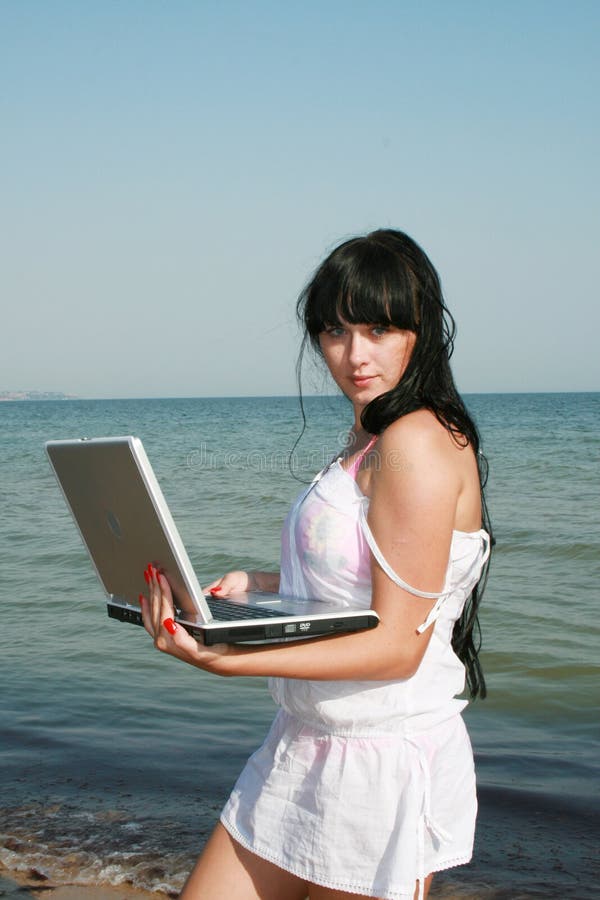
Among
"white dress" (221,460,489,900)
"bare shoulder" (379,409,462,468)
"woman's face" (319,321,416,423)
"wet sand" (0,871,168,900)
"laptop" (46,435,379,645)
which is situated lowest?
"wet sand" (0,871,168,900)

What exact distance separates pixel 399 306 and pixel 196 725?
13.4 ft

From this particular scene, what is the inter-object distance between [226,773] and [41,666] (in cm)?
248

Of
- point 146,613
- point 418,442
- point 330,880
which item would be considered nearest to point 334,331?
point 418,442

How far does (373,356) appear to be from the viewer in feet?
7.01

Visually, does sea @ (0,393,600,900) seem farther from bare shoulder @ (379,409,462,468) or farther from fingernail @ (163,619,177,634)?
fingernail @ (163,619,177,634)

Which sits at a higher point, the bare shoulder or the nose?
the nose

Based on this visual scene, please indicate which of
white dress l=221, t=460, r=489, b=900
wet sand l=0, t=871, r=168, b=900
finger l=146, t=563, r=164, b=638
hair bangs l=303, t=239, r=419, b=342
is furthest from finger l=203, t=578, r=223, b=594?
wet sand l=0, t=871, r=168, b=900

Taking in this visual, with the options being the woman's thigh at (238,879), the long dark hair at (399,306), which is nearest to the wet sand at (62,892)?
the woman's thigh at (238,879)

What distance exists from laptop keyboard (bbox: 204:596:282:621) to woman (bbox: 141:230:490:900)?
6 centimetres

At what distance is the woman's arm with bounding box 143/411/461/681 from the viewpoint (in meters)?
1.84

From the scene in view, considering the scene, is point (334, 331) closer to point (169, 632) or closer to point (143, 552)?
point (143, 552)

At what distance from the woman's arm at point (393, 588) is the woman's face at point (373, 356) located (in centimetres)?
25

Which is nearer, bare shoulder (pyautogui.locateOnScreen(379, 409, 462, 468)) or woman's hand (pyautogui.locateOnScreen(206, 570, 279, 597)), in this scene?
bare shoulder (pyautogui.locateOnScreen(379, 409, 462, 468))

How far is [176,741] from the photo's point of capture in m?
5.30
